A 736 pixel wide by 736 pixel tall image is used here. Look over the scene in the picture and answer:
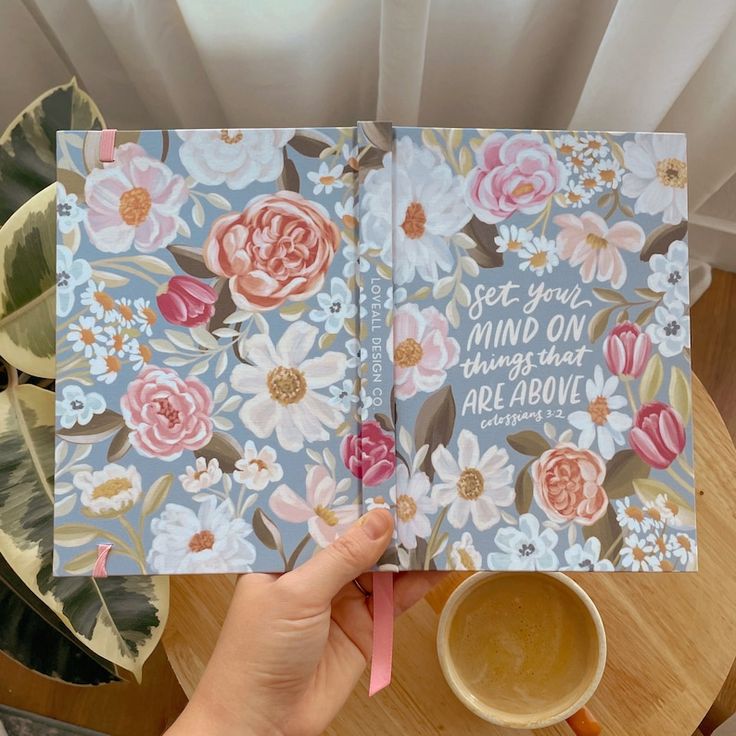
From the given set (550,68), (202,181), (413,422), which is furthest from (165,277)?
Result: (550,68)

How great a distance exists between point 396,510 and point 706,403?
384 millimetres

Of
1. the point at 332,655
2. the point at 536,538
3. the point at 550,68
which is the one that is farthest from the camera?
the point at 550,68

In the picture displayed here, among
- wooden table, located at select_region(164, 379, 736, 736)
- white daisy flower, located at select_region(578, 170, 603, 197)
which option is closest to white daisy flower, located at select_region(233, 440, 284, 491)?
wooden table, located at select_region(164, 379, 736, 736)

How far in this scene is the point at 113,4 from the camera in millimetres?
754

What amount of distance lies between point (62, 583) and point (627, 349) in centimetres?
53

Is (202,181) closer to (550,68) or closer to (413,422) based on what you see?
(413,422)

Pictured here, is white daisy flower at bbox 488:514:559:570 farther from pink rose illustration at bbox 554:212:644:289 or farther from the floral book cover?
pink rose illustration at bbox 554:212:644:289

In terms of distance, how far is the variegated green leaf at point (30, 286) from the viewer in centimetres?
69

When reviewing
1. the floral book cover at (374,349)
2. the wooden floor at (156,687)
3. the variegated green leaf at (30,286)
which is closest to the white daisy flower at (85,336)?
the floral book cover at (374,349)

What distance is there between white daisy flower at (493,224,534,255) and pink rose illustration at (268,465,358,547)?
22 cm

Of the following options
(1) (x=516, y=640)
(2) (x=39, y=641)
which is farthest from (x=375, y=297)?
(2) (x=39, y=641)

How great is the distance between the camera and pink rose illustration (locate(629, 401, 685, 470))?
61 centimetres

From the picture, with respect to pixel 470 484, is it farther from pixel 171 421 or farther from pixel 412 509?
pixel 171 421

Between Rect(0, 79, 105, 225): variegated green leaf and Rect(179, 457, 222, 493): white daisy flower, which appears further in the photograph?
Rect(0, 79, 105, 225): variegated green leaf
